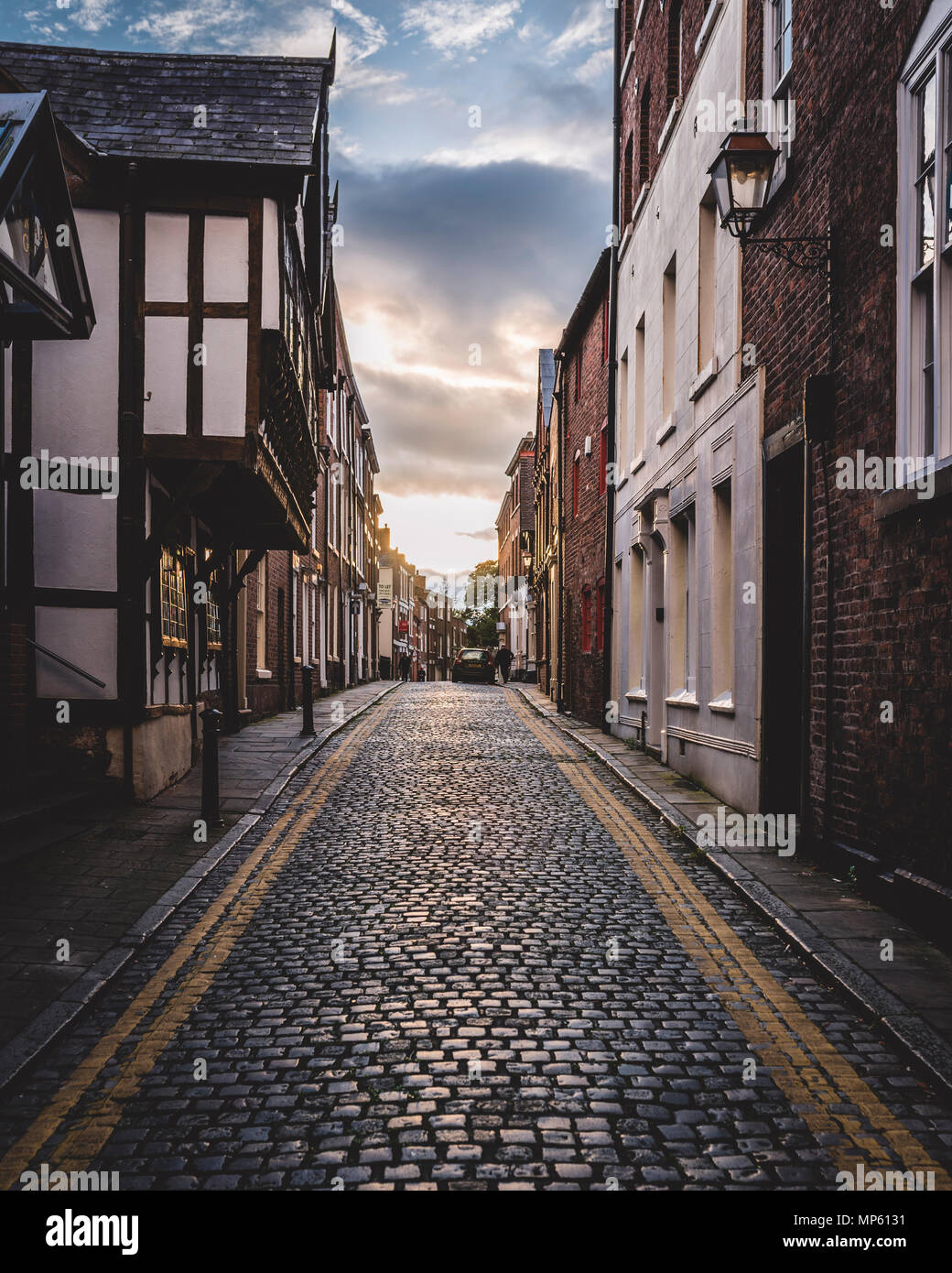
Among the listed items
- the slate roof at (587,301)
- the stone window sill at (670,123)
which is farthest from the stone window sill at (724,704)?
the slate roof at (587,301)

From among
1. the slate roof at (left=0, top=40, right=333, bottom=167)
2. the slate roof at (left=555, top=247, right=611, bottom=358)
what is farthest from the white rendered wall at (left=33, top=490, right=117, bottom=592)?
the slate roof at (left=555, top=247, right=611, bottom=358)

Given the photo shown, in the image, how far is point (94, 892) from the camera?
270 inches

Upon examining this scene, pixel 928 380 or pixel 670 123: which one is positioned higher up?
pixel 670 123

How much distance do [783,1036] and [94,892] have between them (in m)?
4.41

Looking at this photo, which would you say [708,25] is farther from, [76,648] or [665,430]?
[76,648]

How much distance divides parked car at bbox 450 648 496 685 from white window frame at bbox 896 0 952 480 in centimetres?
3769

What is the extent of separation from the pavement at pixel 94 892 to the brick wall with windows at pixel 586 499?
34.2ft

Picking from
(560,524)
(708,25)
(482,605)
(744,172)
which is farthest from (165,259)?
(482,605)

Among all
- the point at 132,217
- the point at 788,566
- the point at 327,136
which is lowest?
the point at 788,566

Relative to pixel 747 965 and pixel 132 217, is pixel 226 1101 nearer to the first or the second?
pixel 747 965

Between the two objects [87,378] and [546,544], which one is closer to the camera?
[87,378]
